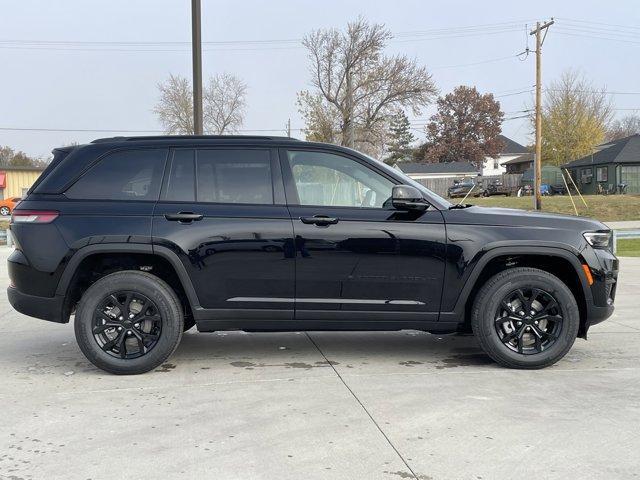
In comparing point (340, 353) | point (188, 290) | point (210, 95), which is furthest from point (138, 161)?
point (210, 95)

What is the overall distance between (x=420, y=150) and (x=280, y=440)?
96.5 m

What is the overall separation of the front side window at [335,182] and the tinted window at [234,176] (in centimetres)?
25

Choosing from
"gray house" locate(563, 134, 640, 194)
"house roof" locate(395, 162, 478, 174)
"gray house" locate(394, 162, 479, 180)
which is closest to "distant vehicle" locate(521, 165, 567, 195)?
"gray house" locate(563, 134, 640, 194)

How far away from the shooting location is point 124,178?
508 centimetres

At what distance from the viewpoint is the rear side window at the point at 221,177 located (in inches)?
198

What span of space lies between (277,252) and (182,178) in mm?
1024

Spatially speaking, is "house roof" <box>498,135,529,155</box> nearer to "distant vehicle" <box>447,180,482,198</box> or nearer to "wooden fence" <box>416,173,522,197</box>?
"wooden fence" <box>416,173,522,197</box>

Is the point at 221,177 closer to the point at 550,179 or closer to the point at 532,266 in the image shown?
the point at 532,266

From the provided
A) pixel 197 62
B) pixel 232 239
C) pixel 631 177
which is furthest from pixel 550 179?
pixel 232 239

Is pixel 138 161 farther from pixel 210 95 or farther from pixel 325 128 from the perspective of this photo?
pixel 210 95

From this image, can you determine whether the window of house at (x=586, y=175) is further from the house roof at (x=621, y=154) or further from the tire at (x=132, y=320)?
the tire at (x=132, y=320)

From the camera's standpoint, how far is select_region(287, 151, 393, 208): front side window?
504cm

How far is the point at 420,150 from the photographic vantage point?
97.5 metres

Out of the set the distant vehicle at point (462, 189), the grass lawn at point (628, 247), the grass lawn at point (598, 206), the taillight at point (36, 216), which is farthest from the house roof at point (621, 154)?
the taillight at point (36, 216)
